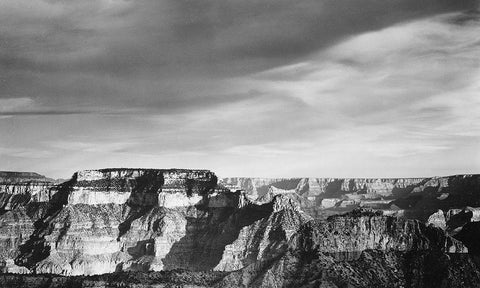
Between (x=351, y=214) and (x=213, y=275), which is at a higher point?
(x=351, y=214)

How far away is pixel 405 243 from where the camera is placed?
16212cm

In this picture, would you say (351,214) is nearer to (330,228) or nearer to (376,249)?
(330,228)

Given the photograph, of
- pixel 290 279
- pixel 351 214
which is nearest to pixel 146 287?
pixel 290 279

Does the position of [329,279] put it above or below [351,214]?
below

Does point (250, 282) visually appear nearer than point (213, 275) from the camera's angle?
Yes

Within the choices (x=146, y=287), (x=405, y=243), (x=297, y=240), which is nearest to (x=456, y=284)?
(x=405, y=243)

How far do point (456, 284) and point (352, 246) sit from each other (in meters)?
26.1

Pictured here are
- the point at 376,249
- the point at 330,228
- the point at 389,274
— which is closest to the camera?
the point at 389,274

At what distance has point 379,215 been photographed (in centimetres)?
17212

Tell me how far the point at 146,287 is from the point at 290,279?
2788 cm

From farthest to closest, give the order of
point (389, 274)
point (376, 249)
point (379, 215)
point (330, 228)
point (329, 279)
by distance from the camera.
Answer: point (379, 215) → point (330, 228) → point (376, 249) → point (389, 274) → point (329, 279)

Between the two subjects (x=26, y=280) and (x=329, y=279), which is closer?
(x=329, y=279)

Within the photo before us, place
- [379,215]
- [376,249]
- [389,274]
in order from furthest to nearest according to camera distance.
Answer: [379,215], [376,249], [389,274]

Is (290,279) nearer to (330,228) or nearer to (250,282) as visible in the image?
(250,282)
